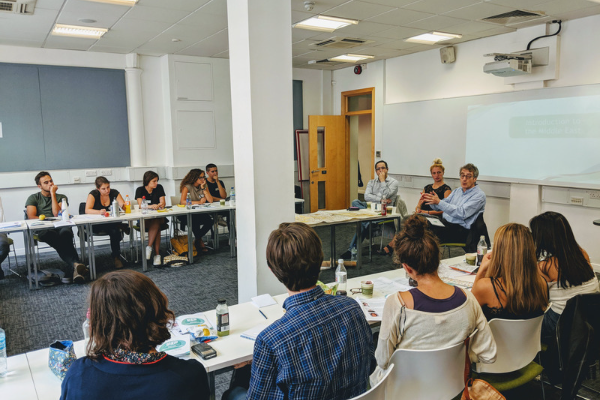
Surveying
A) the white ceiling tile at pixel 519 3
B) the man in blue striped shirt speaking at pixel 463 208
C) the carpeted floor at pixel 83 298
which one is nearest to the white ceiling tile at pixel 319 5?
the white ceiling tile at pixel 519 3

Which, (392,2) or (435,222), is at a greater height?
(392,2)

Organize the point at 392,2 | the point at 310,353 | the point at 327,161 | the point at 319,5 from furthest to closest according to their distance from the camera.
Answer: the point at 327,161 → the point at 319,5 → the point at 392,2 → the point at 310,353

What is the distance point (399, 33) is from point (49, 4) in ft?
13.9

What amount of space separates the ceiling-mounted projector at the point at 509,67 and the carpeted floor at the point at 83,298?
2531mm

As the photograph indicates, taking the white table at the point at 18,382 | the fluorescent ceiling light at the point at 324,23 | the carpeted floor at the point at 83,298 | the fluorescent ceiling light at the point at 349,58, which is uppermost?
the fluorescent ceiling light at the point at 349,58

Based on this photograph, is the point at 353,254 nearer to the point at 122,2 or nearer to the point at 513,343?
the point at 513,343

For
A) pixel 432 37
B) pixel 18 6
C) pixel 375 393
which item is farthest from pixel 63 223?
pixel 432 37

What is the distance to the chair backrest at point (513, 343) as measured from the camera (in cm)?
201

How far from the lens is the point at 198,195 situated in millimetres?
6512

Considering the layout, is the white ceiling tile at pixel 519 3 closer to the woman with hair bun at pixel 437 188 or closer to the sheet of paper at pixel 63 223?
the woman with hair bun at pixel 437 188

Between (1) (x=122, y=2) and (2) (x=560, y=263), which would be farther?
(1) (x=122, y=2)

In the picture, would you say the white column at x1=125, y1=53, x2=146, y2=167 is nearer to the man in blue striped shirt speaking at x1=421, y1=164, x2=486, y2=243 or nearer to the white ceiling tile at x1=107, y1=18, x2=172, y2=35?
the white ceiling tile at x1=107, y1=18, x2=172, y2=35

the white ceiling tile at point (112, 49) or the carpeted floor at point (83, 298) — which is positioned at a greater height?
the white ceiling tile at point (112, 49)

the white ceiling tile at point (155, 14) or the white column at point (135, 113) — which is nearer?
the white ceiling tile at point (155, 14)
